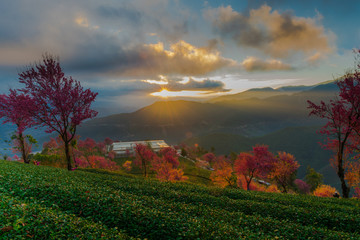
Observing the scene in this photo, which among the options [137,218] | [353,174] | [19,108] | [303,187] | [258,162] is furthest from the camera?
[303,187]

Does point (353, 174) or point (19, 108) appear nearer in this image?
point (19, 108)

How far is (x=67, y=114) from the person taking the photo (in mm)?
23891

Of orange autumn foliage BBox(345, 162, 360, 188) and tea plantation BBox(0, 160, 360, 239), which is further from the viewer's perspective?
orange autumn foliage BBox(345, 162, 360, 188)

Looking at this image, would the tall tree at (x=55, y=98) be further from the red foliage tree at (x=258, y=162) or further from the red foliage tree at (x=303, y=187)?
the red foliage tree at (x=303, y=187)

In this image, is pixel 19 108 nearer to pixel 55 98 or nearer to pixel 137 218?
pixel 55 98

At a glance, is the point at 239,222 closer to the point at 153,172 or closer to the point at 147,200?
the point at 147,200

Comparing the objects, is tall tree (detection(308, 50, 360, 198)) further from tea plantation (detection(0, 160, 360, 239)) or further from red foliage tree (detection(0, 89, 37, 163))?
red foliage tree (detection(0, 89, 37, 163))

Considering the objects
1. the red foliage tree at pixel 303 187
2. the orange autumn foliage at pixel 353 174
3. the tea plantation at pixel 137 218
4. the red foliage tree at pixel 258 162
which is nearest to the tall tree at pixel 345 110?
the orange autumn foliage at pixel 353 174

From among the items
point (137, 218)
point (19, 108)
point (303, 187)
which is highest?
point (19, 108)

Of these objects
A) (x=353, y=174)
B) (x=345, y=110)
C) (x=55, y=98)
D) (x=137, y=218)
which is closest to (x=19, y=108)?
(x=55, y=98)

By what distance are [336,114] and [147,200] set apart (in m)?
27.4

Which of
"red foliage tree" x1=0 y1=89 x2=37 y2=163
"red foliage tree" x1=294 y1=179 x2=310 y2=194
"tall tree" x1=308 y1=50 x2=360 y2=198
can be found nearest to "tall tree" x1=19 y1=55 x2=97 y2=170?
"red foliage tree" x1=0 y1=89 x2=37 y2=163

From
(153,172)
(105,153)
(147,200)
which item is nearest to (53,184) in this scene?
(147,200)

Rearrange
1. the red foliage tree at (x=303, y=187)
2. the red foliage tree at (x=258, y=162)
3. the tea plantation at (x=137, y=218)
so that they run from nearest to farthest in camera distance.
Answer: the tea plantation at (x=137, y=218) < the red foliage tree at (x=258, y=162) < the red foliage tree at (x=303, y=187)
